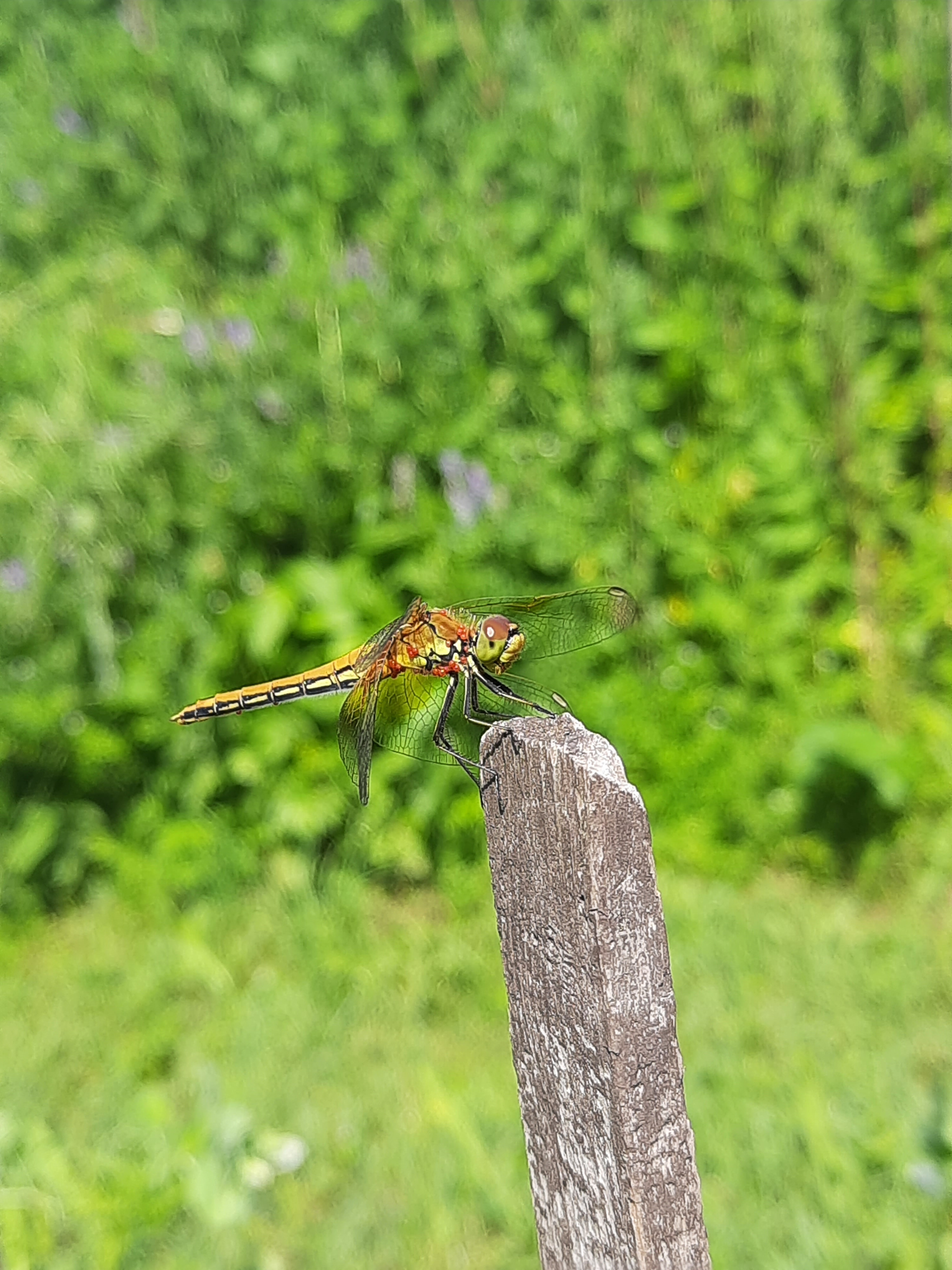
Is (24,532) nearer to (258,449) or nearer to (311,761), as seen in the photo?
(258,449)

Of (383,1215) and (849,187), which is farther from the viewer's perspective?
(849,187)

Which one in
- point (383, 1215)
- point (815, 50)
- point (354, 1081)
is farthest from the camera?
point (815, 50)

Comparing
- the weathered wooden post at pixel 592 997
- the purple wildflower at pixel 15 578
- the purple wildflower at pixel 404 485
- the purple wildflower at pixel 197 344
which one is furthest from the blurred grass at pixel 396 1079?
the purple wildflower at pixel 197 344

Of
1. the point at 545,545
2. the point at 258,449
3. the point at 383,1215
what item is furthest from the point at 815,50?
the point at 383,1215

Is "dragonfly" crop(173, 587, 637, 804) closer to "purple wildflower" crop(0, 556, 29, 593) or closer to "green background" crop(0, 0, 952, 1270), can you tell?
"green background" crop(0, 0, 952, 1270)

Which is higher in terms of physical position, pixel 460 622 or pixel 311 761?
pixel 311 761
